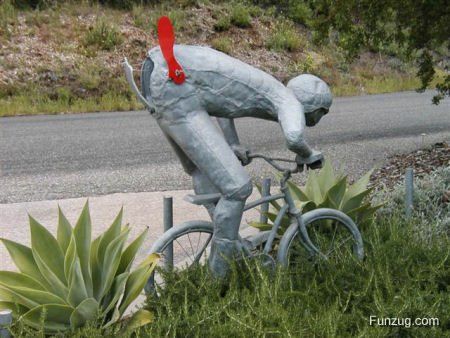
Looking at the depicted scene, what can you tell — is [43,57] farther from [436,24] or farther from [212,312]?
[212,312]

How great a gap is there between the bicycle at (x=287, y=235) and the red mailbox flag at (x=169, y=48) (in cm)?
70

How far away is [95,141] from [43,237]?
6.96 m

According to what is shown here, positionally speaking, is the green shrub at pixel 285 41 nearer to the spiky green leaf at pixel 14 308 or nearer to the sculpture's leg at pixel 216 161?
the sculpture's leg at pixel 216 161

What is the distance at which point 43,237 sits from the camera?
344 centimetres

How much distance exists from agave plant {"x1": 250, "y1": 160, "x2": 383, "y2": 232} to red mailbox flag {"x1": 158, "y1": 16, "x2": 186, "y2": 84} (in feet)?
4.70

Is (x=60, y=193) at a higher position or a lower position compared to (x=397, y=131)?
lower

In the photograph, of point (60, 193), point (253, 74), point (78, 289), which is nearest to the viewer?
point (78, 289)

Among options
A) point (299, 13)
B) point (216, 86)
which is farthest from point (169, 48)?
point (299, 13)

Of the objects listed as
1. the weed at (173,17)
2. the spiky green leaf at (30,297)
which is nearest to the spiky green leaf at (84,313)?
the spiky green leaf at (30,297)

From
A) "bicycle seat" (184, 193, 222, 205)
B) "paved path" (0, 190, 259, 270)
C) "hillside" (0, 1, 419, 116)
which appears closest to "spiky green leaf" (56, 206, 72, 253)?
"bicycle seat" (184, 193, 222, 205)

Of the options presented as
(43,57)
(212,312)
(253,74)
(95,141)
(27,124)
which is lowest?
(212,312)

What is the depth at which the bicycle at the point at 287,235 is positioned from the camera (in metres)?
3.70

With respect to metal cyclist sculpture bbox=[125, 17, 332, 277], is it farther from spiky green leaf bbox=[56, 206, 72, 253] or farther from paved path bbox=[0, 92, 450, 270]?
paved path bbox=[0, 92, 450, 270]

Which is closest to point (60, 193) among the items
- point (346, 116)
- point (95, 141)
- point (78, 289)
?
point (95, 141)
